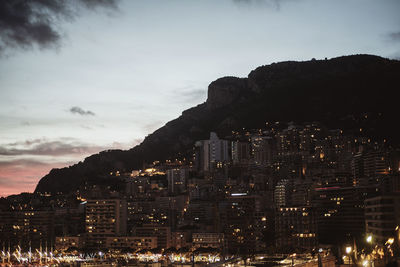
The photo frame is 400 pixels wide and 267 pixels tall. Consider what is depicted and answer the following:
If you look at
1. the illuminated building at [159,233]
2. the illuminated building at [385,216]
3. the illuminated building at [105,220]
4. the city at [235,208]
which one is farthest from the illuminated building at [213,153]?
the illuminated building at [385,216]

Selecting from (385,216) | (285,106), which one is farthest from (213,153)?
(385,216)

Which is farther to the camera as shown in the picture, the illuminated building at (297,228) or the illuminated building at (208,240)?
the illuminated building at (208,240)

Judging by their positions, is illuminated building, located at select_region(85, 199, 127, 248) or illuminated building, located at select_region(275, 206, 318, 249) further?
illuminated building, located at select_region(85, 199, 127, 248)

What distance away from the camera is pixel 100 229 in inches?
3307

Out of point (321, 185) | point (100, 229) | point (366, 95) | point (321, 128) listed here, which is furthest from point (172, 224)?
point (366, 95)

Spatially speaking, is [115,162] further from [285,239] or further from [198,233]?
[285,239]

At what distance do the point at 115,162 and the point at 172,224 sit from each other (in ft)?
200

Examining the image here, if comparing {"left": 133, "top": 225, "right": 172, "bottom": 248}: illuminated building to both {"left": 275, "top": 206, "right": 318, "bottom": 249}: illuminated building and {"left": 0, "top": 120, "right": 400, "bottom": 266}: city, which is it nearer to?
{"left": 0, "top": 120, "right": 400, "bottom": 266}: city

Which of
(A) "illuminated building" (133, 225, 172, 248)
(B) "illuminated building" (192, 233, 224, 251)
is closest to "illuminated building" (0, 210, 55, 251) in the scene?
(A) "illuminated building" (133, 225, 172, 248)

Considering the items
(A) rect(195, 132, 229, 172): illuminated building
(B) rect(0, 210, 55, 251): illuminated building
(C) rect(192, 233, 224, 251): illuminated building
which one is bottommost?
(C) rect(192, 233, 224, 251): illuminated building

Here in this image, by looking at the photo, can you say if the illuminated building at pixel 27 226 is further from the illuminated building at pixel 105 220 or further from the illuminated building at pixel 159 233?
the illuminated building at pixel 159 233

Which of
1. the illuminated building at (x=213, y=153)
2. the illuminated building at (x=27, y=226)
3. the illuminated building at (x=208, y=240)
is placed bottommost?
the illuminated building at (x=208, y=240)

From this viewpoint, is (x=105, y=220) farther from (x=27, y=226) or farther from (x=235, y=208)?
(x=235, y=208)

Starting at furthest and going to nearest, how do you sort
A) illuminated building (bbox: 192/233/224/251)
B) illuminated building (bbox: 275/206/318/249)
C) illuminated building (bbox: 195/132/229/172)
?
illuminated building (bbox: 195/132/229/172) < illuminated building (bbox: 192/233/224/251) < illuminated building (bbox: 275/206/318/249)
